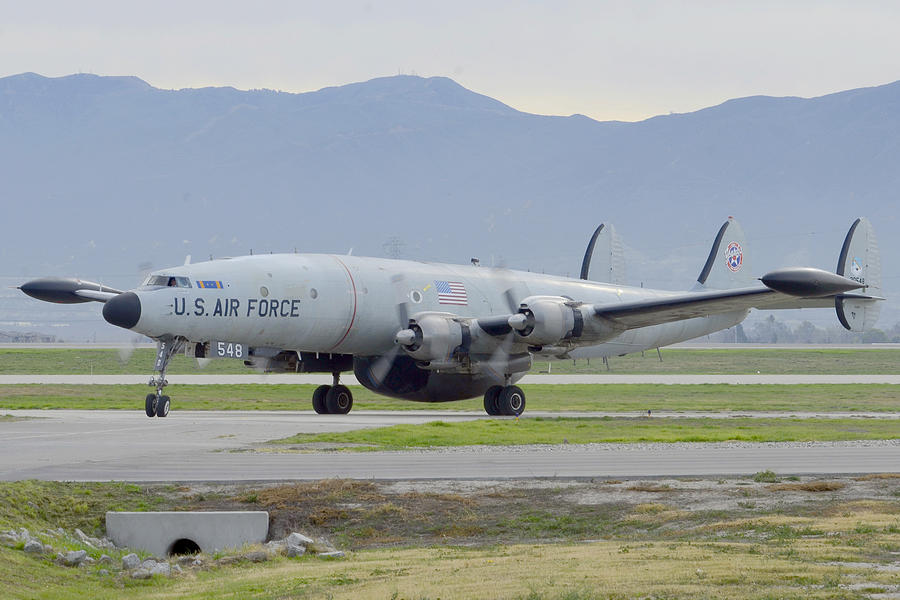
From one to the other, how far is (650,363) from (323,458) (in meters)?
74.1

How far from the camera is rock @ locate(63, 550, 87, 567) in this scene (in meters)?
17.0

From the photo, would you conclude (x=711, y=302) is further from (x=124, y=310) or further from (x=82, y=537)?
(x=82, y=537)

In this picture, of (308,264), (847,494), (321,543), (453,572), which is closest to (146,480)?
(321,543)

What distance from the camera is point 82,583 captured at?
16.2 metres

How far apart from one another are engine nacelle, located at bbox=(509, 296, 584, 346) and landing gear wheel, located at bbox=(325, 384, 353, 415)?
7179 millimetres

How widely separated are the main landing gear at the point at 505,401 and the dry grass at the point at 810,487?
805 inches

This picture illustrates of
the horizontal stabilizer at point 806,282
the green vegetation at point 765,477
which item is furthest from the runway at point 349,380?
the green vegetation at point 765,477

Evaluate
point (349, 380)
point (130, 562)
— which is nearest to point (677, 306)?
point (130, 562)

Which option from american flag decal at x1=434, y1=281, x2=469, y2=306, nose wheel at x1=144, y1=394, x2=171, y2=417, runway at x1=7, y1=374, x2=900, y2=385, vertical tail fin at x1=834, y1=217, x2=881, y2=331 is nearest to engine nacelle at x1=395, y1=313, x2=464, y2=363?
american flag decal at x1=434, y1=281, x2=469, y2=306

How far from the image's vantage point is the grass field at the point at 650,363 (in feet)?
275

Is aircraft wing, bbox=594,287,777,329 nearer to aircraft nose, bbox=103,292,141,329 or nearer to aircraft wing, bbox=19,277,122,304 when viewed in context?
aircraft nose, bbox=103,292,141,329

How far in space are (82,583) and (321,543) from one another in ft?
11.3

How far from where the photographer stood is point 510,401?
40.9 metres

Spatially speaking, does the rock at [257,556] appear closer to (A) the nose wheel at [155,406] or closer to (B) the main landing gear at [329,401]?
(A) the nose wheel at [155,406]
